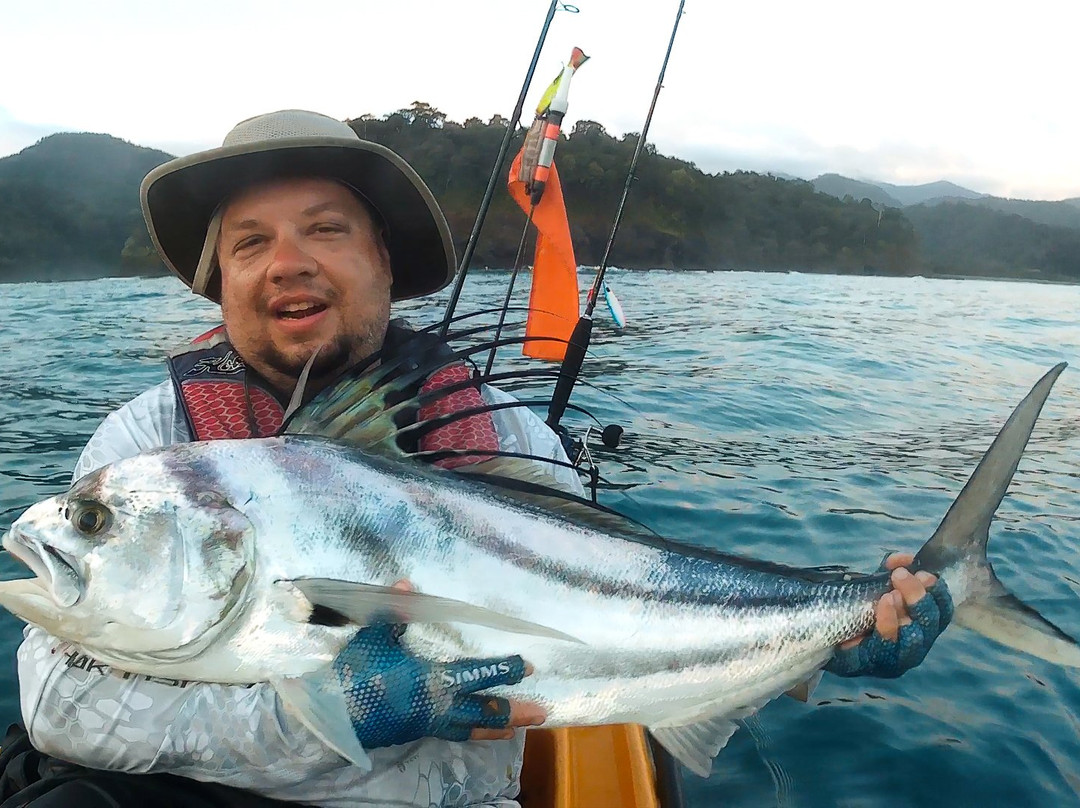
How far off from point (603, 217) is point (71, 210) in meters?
40.9

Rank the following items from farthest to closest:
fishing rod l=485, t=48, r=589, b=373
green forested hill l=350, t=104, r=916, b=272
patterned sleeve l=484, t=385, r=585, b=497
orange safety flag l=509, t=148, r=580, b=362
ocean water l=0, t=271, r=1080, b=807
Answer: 1. green forested hill l=350, t=104, r=916, b=272
2. orange safety flag l=509, t=148, r=580, b=362
3. fishing rod l=485, t=48, r=589, b=373
4. ocean water l=0, t=271, r=1080, b=807
5. patterned sleeve l=484, t=385, r=585, b=497

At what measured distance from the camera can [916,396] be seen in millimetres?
13594

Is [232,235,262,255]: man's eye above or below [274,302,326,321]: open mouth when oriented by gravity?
above

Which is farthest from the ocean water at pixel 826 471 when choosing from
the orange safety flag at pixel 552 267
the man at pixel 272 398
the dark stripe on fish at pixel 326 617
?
the dark stripe on fish at pixel 326 617

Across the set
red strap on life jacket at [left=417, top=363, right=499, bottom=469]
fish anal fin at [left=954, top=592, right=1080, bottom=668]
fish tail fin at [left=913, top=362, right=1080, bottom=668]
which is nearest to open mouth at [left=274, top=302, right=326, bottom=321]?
red strap on life jacket at [left=417, top=363, right=499, bottom=469]

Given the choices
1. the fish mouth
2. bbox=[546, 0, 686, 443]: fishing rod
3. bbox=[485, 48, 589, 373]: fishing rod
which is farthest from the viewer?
bbox=[485, 48, 589, 373]: fishing rod

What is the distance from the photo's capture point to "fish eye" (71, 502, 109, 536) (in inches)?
62.7

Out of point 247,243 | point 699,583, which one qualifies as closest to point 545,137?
point 247,243

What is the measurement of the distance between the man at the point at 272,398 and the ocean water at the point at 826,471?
2325 mm

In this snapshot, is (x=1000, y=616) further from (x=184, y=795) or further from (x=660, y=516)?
(x=660, y=516)

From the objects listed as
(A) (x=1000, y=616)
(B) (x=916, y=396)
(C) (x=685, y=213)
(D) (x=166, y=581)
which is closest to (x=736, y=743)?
(A) (x=1000, y=616)

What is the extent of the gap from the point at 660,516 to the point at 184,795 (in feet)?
18.3

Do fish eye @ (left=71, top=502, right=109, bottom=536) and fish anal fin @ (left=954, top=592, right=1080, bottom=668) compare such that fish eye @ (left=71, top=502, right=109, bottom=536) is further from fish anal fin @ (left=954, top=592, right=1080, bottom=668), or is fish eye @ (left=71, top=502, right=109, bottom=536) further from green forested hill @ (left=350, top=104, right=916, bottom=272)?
green forested hill @ (left=350, top=104, right=916, bottom=272)

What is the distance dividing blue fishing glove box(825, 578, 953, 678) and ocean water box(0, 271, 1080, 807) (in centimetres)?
204
